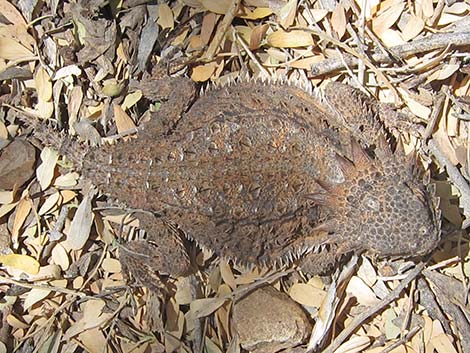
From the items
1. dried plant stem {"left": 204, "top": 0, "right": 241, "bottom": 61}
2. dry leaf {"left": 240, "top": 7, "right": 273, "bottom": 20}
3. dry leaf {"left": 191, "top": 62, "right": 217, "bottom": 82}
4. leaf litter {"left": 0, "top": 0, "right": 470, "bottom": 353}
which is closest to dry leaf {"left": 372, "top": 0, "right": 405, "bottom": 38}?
leaf litter {"left": 0, "top": 0, "right": 470, "bottom": 353}

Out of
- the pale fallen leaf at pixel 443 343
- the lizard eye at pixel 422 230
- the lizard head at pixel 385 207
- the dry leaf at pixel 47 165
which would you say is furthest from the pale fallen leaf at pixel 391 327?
the dry leaf at pixel 47 165

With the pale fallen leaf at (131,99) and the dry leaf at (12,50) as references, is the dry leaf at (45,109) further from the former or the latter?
the pale fallen leaf at (131,99)

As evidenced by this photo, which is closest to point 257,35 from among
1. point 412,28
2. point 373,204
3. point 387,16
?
point 387,16

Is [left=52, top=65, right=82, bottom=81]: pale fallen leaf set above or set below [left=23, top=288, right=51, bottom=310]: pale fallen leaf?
above

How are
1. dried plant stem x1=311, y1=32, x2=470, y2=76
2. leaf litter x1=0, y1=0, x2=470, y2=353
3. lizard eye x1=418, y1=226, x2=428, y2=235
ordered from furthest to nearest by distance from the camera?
leaf litter x1=0, y1=0, x2=470, y2=353, dried plant stem x1=311, y1=32, x2=470, y2=76, lizard eye x1=418, y1=226, x2=428, y2=235

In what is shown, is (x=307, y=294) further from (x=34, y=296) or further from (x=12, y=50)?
(x=12, y=50)

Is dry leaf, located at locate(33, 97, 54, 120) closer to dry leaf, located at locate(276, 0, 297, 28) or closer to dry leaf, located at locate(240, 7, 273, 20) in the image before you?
dry leaf, located at locate(240, 7, 273, 20)
